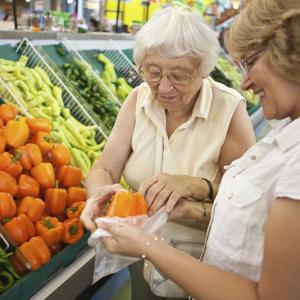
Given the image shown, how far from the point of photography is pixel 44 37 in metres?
3.71

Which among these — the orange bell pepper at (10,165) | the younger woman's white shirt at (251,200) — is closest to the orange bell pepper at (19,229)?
the orange bell pepper at (10,165)

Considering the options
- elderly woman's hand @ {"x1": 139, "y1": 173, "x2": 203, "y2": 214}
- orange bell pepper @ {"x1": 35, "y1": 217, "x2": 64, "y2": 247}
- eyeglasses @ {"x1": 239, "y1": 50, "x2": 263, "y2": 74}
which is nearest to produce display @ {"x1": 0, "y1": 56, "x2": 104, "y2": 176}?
orange bell pepper @ {"x1": 35, "y1": 217, "x2": 64, "y2": 247}

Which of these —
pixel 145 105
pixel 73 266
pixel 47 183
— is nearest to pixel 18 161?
pixel 47 183

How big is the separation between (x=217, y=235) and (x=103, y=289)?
5.65ft

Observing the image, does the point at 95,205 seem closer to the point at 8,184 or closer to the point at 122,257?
the point at 122,257

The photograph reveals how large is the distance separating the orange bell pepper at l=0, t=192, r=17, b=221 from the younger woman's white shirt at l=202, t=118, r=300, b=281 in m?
1.09

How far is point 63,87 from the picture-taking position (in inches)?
131

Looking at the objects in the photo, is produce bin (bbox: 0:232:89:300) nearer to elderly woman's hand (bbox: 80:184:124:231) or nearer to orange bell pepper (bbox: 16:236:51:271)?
orange bell pepper (bbox: 16:236:51:271)

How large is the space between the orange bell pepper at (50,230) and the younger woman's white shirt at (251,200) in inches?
38.6

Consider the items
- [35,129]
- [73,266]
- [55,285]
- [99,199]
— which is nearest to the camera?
[99,199]

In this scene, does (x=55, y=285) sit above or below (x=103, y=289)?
above

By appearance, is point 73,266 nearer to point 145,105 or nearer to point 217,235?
point 145,105

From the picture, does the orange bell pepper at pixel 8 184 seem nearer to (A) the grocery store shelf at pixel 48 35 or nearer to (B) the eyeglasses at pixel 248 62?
(B) the eyeglasses at pixel 248 62

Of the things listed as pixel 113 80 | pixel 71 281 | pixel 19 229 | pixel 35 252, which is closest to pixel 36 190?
pixel 19 229
